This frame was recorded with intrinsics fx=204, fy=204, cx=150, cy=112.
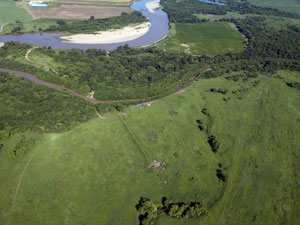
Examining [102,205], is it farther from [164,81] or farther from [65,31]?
[65,31]

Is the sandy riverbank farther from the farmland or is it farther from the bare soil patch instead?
the bare soil patch

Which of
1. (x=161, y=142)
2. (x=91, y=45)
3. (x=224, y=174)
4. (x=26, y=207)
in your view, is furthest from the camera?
(x=91, y=45)

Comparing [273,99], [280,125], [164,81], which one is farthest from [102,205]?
[273,99]

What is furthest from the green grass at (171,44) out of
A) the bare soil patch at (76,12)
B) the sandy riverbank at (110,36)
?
the bare soil patch at (76,12)

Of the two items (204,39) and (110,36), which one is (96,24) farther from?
(204,39)

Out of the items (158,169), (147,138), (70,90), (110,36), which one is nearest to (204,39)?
(110,36)
